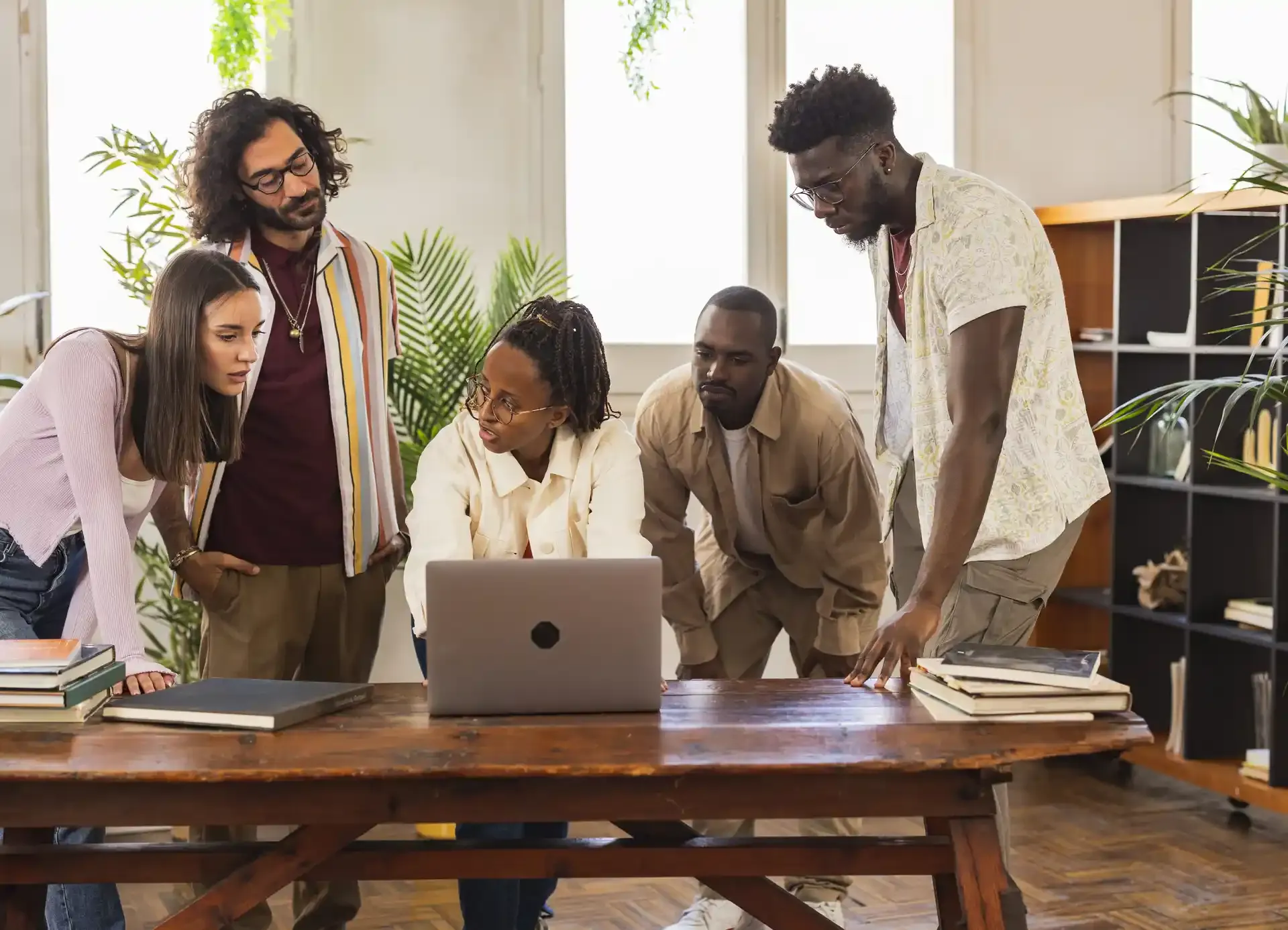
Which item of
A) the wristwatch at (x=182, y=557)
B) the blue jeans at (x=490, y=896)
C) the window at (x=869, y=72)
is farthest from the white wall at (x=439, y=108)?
the blue jeans at (x=490, y=896)

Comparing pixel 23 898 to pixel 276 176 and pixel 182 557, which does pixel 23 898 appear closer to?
pixel 182 557

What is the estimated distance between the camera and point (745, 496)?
317 centimetres

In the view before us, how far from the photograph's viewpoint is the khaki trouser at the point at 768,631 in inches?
125

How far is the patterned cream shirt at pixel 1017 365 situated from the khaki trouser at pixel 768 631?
878 millimetres

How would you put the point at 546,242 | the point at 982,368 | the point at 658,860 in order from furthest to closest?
the point at 546,242 < the point at 982,368 < the point at 658,860

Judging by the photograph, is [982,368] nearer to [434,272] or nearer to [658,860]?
[658,860]

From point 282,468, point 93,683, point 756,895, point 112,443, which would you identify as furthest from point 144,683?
point 756,895

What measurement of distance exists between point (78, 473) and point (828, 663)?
1.67 m

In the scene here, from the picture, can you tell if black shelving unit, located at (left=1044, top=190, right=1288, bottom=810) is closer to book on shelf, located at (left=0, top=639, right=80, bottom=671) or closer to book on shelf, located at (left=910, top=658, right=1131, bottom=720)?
book on shelf, located at (left=910, top=658, right=1131, bottom=720)

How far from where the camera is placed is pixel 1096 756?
4605mm

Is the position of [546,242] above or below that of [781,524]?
above

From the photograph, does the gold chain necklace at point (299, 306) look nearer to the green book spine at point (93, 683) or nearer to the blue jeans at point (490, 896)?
the green book spine at point (93, 683)

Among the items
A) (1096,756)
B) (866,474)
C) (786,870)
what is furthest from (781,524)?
(1096,756)

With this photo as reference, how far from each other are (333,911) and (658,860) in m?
1.07
